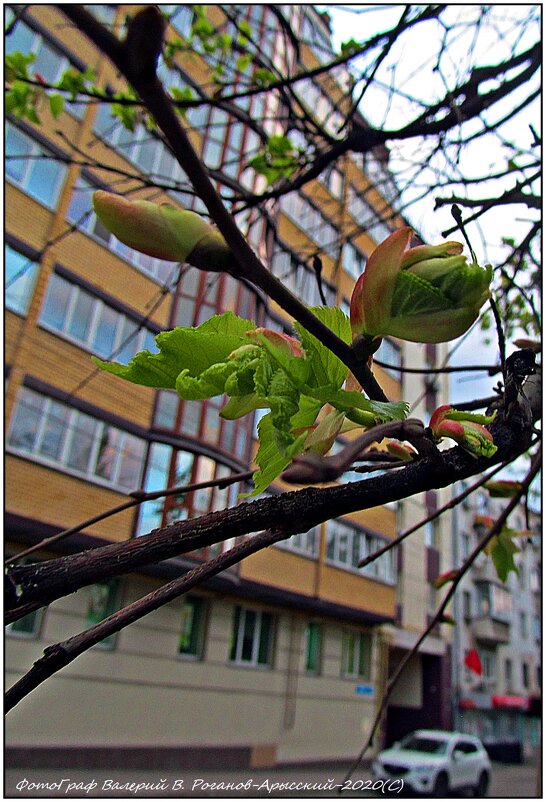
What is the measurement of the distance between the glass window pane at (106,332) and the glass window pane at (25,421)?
63.5 inches

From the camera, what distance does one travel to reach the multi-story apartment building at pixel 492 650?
19141 mm

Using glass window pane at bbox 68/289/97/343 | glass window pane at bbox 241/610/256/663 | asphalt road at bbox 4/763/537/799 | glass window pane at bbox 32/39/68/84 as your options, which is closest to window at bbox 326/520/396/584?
glass window pane at bbox 241/610/256/663

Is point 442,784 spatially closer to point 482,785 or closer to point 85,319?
point 482,785

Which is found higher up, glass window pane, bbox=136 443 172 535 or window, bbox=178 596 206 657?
glass window pane, bbox=136 443 172 535

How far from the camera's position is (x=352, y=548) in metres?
13.9

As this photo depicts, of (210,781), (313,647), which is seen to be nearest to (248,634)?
(313,647)

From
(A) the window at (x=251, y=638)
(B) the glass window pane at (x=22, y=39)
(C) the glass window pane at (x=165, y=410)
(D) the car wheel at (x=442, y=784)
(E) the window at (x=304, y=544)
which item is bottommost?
(D) the car wheel at (x=442, y=784)

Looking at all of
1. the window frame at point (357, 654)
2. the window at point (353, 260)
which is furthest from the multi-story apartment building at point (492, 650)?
the window at point (353, 260)

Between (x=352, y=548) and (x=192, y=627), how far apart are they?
16.0 ft

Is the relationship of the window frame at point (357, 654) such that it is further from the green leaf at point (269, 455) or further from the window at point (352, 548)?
the green leaf at point (269, 455)

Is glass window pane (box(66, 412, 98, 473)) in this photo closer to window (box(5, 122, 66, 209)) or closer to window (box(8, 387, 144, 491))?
window (box(8, 387, 144, 491))

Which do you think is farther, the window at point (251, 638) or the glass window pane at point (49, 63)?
the window at point (251, 638)

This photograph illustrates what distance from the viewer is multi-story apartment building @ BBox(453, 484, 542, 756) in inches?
754

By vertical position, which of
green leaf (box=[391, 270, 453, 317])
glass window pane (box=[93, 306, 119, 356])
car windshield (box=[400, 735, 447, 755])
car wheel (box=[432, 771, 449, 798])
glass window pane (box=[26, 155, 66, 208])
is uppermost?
glass window pane (box=[26, 155, 66, 208])
